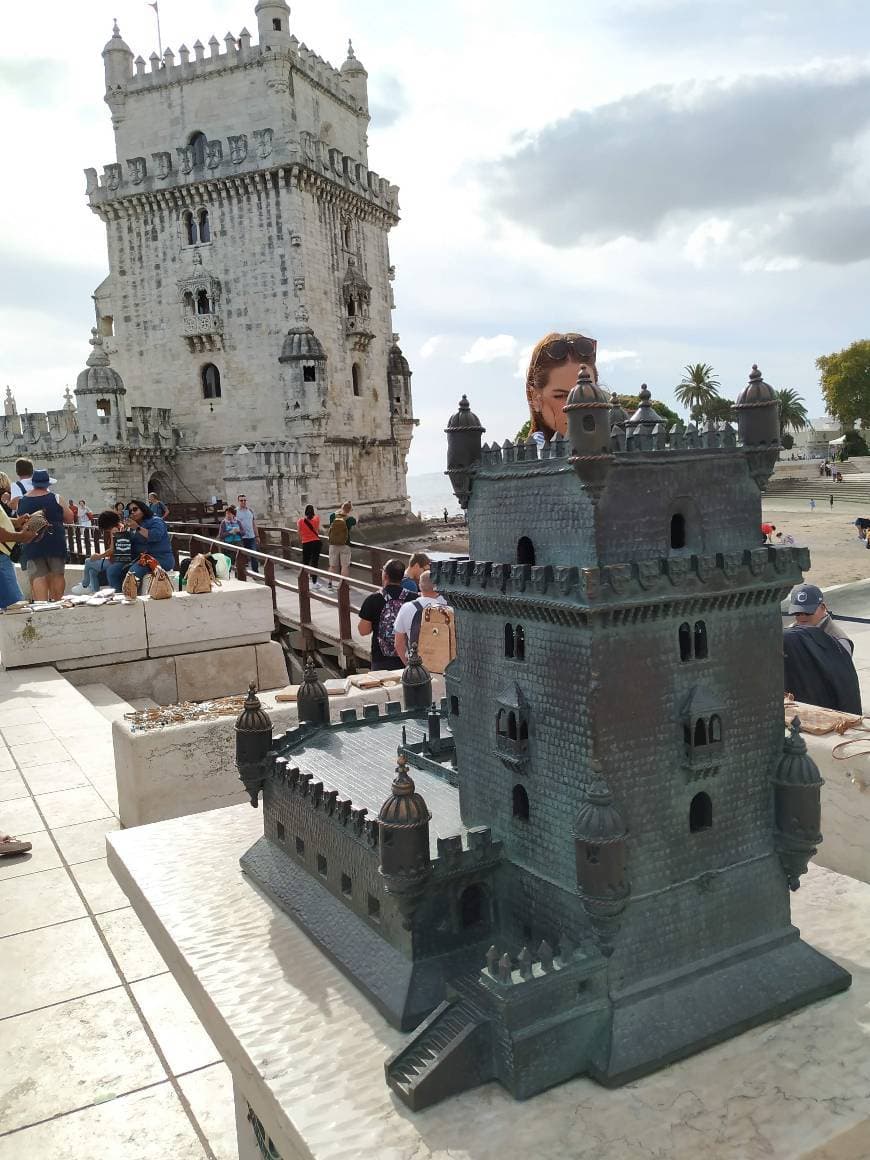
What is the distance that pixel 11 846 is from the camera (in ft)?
18.5

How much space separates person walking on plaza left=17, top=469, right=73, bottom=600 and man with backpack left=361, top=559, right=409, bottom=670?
5.61 m

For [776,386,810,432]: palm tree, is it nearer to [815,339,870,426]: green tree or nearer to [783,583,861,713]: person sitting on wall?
[815,339,870,426]: green tree

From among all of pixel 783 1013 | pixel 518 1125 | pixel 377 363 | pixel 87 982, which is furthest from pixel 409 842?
pixel 377 363

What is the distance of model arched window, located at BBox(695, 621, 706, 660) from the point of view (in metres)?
2.42

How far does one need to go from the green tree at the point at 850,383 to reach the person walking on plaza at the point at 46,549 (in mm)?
69148

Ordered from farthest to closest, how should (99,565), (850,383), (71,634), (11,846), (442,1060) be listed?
(850,383) → (99,565) → (71,634) → (11,846) → (442,1060)

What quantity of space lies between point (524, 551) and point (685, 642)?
0.51 metres

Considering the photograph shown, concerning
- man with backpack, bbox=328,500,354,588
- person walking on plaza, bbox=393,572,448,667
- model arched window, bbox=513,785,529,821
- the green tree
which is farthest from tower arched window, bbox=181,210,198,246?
the green tree

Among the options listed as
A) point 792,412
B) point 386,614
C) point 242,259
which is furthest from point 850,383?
point 386,614

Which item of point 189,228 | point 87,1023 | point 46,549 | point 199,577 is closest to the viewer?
point 87,1023

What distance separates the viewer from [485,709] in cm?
268

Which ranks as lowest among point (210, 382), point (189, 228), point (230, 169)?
point (210, 382)

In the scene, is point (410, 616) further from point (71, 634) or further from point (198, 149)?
point (198, 149)

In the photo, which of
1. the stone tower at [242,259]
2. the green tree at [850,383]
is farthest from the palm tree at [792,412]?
the stone tower at [242,259]
